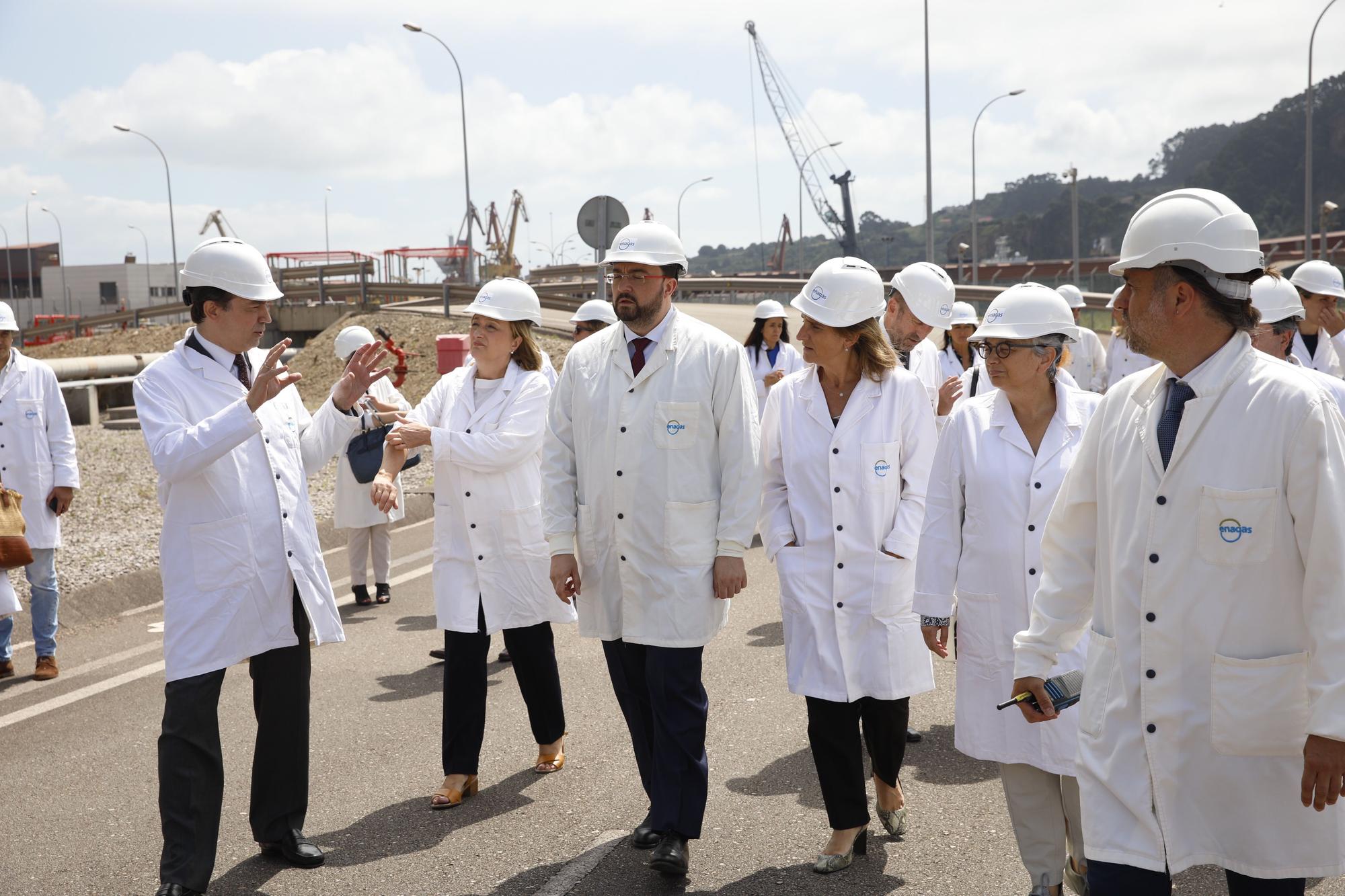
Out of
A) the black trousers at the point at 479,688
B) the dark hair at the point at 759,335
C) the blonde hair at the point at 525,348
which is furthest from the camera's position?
the dark hair at the point at 759,335

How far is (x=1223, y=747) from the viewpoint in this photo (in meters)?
2.74

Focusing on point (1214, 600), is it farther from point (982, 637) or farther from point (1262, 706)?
point (982, 637)

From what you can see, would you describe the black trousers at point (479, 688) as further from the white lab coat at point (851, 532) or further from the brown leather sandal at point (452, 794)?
the white lab coat at point (851, 532)

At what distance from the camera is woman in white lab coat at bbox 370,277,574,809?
562 centimetres

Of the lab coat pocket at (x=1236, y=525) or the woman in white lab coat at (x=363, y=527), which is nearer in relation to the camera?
the lab coat pocket at (x=1236, y=525)

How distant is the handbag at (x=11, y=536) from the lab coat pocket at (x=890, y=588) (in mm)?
4938

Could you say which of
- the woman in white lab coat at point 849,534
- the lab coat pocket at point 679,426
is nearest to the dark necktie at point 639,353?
the lab coat pocket at point 679,426

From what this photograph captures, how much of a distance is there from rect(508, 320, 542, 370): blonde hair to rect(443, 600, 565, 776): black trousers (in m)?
1.17

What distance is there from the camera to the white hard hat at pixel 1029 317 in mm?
4285

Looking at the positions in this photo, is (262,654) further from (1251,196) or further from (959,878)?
(1251,196)

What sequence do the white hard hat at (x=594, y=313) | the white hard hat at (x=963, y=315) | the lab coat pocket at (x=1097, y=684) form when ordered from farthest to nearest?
the white hard hat at (x=594, y=313)
the white hard hat at (x=963, y=315)
the lab coat pocket at (x=1097, y=684)

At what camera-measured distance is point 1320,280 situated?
25.3ft

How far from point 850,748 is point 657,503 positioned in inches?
44.7

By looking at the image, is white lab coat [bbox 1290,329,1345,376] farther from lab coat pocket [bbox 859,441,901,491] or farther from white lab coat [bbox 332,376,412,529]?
white lab coat [bbox 332,376,412,529]
